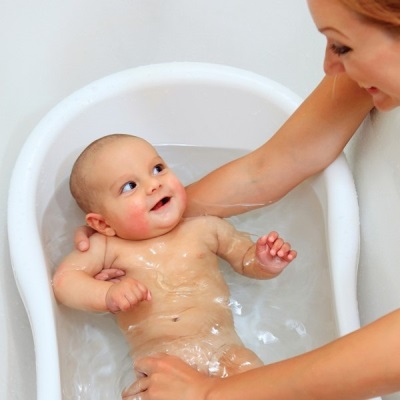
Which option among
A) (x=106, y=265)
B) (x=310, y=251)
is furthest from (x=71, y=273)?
(x=310, y=251)

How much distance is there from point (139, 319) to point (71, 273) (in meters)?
0.14

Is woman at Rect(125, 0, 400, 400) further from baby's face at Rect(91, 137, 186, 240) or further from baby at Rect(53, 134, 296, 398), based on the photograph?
baby's face at Rect(91, 137, 186, 240)

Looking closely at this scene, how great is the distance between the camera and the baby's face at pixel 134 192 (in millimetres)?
1274

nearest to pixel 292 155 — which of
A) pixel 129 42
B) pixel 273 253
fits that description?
pixel 273 253

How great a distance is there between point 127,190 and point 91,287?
6.9 inches

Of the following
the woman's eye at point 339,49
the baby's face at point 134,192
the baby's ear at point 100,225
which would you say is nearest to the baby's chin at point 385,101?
the woman's eye at point 339,49

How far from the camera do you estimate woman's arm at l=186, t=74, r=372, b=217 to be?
1.18 metres

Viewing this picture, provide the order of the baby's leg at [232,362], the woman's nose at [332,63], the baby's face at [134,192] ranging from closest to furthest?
1. the woman's nose at [332,63]
2. the baby's leg at [232,362]
3. the baby's face at [134,192]

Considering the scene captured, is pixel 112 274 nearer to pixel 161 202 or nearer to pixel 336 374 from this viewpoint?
pixel 161 202

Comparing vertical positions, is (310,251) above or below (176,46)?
below

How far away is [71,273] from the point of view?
1.25 metres

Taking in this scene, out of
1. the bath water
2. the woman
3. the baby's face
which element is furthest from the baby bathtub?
the woman

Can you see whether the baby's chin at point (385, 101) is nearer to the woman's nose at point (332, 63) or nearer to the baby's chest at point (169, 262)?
the woman's nose at point (332, 63)

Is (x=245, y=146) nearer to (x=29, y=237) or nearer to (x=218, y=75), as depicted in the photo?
(x=218, y=75)
